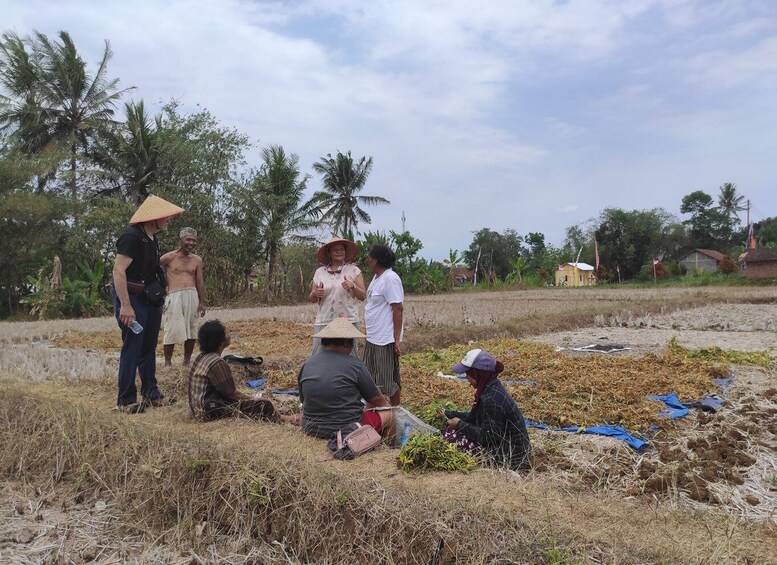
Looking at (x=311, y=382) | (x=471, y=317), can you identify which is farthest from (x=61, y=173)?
(x=311, y=382)

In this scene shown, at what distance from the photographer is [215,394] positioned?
15.5 ft

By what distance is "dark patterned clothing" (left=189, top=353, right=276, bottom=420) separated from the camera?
15.3 feet

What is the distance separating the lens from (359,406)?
4.24 m

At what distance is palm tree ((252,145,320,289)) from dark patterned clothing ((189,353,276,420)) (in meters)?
20.0

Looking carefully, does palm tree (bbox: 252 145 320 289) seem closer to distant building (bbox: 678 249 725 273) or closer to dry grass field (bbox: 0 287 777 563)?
dry grass field (bbox: 0 287 777 563)

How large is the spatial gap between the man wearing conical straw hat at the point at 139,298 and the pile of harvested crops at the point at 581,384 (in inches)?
95.9

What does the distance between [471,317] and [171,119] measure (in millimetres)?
16693

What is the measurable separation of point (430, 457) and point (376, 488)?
45cm

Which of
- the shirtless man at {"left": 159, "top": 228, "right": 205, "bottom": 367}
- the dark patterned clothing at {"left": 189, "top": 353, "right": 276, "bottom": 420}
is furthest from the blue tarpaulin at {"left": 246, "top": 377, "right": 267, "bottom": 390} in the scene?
the dark patterned clothing at {"left": 189, "top": 353, "right": 276, "bottom": 420}

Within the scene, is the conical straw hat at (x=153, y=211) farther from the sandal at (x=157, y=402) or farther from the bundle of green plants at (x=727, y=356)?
the bundle of green plants at (x=727, y=356)

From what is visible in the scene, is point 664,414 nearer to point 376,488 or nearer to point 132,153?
point 376,488

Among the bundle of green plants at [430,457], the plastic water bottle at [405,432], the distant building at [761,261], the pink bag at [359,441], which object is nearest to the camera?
the bundle of green plants at [430,457]

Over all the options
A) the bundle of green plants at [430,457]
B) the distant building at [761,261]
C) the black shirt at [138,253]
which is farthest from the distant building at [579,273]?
the bundle of green plants at [430,457]

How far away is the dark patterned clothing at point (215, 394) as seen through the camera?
15.3 feet
